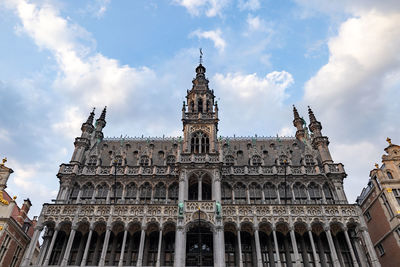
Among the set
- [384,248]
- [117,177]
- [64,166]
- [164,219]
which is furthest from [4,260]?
[384,248]

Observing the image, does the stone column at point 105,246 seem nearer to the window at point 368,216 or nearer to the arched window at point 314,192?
the arched window at point 314,192

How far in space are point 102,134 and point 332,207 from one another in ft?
117

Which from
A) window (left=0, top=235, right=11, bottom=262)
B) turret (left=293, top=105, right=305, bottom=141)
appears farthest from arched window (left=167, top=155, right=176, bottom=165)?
window (left=0, top=235, right=11, bottom=262)

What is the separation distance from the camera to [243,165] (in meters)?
38.8

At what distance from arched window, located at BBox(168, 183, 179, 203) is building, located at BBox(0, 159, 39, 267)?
50.1ft

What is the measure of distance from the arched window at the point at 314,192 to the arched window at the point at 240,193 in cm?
818

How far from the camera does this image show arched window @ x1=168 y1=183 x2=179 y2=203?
3663cm

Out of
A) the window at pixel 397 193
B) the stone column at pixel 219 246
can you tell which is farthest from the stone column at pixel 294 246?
the window at pixel 397 193

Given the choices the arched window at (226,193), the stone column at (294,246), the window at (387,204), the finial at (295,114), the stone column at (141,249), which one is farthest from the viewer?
the finial at (295,114)

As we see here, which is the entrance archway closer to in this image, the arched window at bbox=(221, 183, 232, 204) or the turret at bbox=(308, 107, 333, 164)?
the arched window at bbox=(221, 183, 232, 204)

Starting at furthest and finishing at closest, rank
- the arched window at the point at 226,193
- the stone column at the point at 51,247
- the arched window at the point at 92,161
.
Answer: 1. the arched window at the point at 92,161
2. the arched window at the point at 226,193
3. the stone column at the point at 51,247

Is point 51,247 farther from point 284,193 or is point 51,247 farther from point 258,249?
point 284,193

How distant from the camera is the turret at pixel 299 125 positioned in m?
47.4

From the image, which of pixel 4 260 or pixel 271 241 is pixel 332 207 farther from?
pixel 4 260
